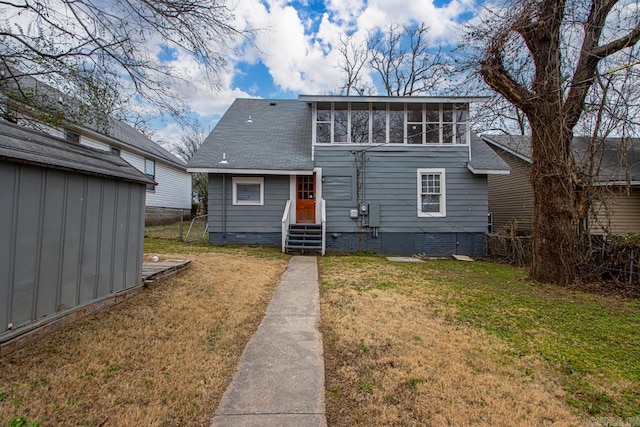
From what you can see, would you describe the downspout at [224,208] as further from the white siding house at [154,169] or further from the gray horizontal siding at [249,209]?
the white siding house at [154,169]

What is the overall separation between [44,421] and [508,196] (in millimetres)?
15337

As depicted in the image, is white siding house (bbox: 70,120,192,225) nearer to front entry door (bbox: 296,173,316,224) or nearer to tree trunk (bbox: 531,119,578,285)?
front entry door (bbox: 296,173,316,224)

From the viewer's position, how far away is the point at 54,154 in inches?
127

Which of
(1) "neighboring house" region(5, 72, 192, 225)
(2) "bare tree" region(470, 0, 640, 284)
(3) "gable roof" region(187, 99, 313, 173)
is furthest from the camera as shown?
(1) "neighboring house" region(5, 72, 192, 225)

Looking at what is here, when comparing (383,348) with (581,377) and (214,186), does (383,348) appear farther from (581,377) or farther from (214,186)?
(214,186)

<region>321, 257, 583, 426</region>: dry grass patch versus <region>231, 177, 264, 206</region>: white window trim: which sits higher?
<region>231, 177, 264, 206</region>: white window trim

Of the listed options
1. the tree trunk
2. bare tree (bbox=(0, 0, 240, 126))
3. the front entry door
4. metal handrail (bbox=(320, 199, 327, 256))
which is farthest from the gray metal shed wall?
the tree trunk

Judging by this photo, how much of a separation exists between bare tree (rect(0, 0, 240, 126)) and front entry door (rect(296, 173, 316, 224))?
19.6ft

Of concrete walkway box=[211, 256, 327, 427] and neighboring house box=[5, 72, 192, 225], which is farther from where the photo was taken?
neighboring house box=[5, 72, 192, 225]

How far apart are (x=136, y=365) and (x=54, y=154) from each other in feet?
7.37

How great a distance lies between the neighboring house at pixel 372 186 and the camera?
420 inches

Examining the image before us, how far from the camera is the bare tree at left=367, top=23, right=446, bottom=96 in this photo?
19.7m

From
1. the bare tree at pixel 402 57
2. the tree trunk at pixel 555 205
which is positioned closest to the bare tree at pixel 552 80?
the tree trunk at pixel 555 205

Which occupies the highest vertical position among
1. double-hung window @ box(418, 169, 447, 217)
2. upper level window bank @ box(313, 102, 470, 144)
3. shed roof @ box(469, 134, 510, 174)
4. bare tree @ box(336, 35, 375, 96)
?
bare tree @ box(336, 35, 375, 96)
